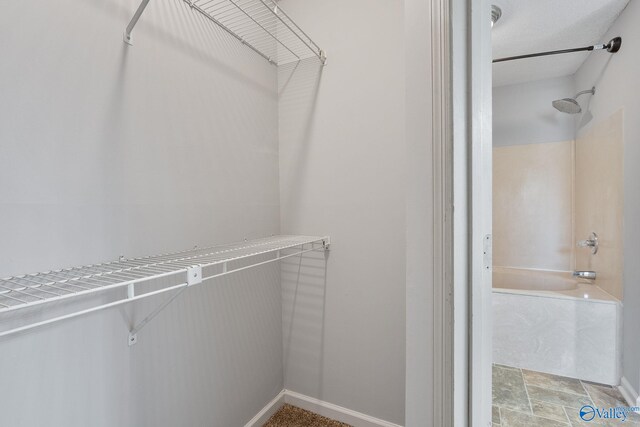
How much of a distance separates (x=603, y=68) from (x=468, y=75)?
2.18 meters

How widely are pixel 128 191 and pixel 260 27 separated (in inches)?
39.5

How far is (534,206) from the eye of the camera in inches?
102

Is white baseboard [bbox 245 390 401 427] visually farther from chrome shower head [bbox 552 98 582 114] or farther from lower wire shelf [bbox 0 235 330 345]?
chrome shower head [bbox 552 98 582 114]

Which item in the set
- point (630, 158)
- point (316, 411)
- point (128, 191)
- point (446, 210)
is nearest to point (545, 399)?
point (316, 411)

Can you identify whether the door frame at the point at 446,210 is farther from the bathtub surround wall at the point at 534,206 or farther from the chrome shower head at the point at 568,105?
the bathtub surround wall at the point at 534,206

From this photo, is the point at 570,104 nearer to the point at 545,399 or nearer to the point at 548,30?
the point at 548,30

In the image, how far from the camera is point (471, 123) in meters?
0.63

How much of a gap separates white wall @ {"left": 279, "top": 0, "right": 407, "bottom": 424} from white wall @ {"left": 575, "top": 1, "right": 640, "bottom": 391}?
4.47 ft

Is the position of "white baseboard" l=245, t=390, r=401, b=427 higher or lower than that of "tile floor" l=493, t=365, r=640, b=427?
higher

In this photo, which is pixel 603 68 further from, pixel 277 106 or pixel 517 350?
pixel 277 106

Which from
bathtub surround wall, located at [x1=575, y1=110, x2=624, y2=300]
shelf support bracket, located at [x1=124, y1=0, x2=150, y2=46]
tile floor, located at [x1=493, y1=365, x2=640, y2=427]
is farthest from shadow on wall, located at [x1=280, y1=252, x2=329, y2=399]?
bathtub surround wall, located at [x1=575, y1=110, x2=624, y2=300]

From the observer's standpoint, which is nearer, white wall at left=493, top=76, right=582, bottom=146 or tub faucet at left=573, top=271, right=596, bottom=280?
tub faucet at left=573, top=271, right=596, bottom=280

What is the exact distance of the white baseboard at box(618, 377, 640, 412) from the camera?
1448 millimetres

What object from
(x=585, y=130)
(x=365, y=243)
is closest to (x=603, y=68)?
(x=585, y=130)
